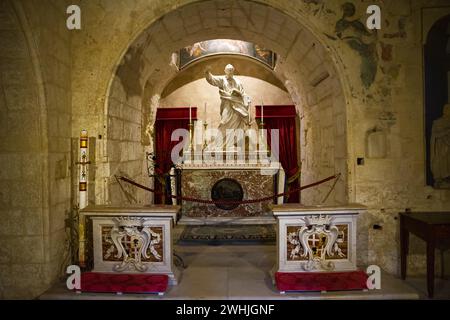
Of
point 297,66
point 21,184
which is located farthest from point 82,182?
point 297,66

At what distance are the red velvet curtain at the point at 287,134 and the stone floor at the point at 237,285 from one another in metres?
3.62

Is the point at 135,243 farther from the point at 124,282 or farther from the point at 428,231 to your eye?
the point at 428,231

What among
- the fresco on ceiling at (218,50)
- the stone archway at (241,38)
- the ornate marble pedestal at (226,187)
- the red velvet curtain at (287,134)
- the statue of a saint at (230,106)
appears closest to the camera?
the stone archway at (241,38)

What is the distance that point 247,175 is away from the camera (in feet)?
19.2

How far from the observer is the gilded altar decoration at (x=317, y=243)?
3244 mm

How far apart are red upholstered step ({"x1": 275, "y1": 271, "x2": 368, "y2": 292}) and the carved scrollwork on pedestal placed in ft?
4.15

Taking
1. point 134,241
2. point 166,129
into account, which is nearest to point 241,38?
point 166,129

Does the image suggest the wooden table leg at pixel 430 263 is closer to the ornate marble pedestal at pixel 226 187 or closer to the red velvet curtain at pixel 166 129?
the ornate marble pedestal at pixel 226 187

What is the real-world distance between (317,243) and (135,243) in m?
1.84

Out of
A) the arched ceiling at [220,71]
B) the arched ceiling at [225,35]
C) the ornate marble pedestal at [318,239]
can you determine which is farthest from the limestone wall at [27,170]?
the arched ceiling at [220,71]

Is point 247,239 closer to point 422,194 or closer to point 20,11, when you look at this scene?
point 422,194

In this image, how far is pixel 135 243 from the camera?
3.29 m

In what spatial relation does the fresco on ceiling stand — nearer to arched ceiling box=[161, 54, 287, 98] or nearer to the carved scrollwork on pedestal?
arched ceiling box=[161, 54, 287, 98]

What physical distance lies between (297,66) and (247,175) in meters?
2.03
